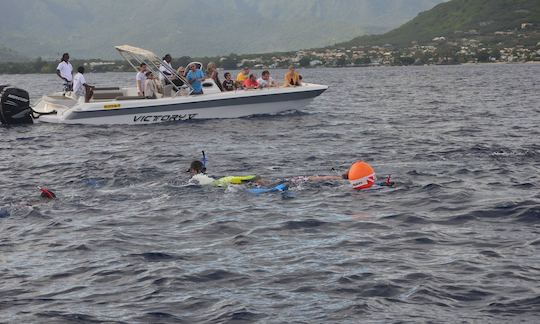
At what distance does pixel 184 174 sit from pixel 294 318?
1034 centimetres

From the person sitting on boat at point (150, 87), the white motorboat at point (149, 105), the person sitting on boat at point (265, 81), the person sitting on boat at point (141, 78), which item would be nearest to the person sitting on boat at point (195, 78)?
the white motorboat at point (149, 105)

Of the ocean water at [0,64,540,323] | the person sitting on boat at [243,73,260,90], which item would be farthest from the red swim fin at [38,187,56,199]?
A: the person sitting on boat at [243,73,260,90]

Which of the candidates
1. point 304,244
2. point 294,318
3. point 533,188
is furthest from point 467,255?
point 533,188

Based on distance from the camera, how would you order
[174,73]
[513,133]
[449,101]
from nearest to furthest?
[513,133] → [174,73] → [449,101]

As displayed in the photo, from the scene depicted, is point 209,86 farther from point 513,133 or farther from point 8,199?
point 8,199

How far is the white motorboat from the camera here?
30.2 m

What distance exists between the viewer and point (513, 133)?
27.3 m

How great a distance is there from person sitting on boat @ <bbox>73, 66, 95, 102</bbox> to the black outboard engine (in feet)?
6.22

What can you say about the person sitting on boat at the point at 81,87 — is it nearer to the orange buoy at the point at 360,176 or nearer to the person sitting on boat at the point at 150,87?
the person sitting on boat at the point at 150,87

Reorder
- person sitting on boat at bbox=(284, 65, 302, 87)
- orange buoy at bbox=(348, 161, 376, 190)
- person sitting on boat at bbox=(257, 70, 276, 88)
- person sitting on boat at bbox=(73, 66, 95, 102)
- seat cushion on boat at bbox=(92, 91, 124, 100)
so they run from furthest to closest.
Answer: person sitting on boat at bbox=(284, 65, 302, 87), person sitting on boat at bbox=(257, 70, 276, 88), seat cushion on boat at bbox=(92, 91, 124, 100), person sitting on boat at bbox=(73, 66, 95, 102), orange buoy at bbox=(348, 161, 376, 190)

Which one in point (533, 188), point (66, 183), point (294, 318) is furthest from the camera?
point (66, 183)

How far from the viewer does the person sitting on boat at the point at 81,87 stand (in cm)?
3034

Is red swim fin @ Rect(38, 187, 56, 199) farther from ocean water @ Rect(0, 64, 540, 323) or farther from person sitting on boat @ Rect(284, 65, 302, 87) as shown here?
person sitting on boat @ Rect(284, 65, 302, 87)

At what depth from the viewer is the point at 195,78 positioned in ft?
99.7
